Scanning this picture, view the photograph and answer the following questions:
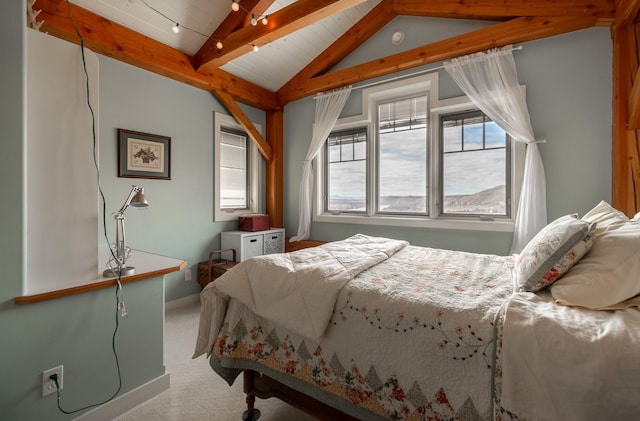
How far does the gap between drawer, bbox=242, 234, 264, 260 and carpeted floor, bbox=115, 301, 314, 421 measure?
1472 mm

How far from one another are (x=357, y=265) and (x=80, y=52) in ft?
6.02

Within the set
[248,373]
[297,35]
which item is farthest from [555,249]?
[297,35]

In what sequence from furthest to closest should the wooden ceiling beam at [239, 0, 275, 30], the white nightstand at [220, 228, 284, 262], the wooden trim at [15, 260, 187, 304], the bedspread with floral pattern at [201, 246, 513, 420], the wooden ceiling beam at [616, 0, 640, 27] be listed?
the white nightstand at [220, 228, 284, 262], the wooden ceiling beam at [239, 0, 275, 30], the wooden ceiling beam at [616, 0, 640, 27], the wooden trim at [15, 260, 187, 304], the bedspread with floral pattern at [201, 246, 513, 420]

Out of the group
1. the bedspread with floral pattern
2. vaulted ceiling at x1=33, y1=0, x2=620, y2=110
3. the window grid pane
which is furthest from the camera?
the window grid pane

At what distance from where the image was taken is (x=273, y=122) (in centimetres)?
434

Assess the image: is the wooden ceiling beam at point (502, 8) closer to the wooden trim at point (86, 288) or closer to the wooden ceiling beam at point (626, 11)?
the wooden ceiling beam at point (626, 11)

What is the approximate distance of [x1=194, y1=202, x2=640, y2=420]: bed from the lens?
0.85 metres

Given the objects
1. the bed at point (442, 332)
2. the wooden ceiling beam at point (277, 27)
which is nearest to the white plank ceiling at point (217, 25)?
the wooden ceiling beam at point (277, 27)

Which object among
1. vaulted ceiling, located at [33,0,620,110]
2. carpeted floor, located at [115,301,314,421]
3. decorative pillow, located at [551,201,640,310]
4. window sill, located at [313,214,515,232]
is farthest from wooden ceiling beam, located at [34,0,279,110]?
decorative pillow, located at [551,201,640,310]

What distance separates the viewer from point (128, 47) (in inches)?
107

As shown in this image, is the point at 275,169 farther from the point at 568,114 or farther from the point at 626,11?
the point at 626,11

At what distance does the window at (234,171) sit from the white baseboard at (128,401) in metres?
2.15

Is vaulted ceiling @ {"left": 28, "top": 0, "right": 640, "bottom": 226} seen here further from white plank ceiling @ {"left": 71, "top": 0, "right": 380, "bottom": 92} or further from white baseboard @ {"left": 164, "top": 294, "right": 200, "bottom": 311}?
white baseboard @ {"left": 164, "top": 294, "right": 200, "bottom": 311}

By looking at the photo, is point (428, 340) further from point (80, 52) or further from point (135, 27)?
point (135, 27)
